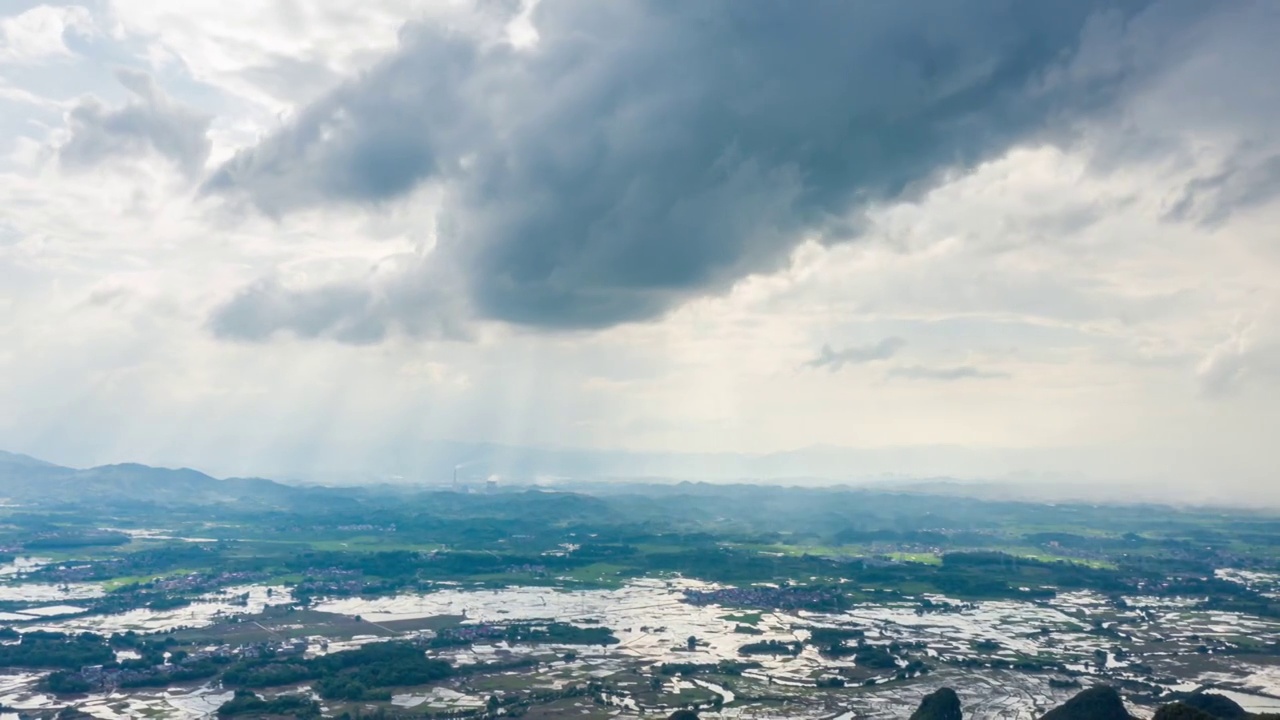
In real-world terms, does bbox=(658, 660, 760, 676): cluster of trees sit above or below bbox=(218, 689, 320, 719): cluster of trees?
above

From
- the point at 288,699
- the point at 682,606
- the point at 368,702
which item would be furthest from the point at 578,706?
the point at 682,606

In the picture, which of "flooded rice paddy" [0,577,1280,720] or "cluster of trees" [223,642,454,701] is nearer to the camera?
"flooded rice paddy" [0,577,1280,720]

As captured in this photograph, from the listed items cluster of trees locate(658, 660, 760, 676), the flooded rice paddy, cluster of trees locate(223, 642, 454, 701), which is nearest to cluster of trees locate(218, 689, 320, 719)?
the flooded rice paddy

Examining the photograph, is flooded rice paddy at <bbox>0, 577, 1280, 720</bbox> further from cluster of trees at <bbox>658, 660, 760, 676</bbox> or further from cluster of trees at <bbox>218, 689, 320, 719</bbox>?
cluster of trees at <bbox>218, 689, 320, 719</bbox>

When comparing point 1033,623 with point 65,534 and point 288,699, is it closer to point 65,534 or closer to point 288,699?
point 288,699

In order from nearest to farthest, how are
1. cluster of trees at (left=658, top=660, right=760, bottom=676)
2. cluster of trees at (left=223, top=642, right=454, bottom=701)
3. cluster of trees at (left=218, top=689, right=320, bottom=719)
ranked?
cluster of trees at (left=218, top=689, right=320, bottom=719), cluster of trees at (left=223, top=642, right=454, bottom=701), cluster of trees at (left=658, top=660, right=760, bottom=676)

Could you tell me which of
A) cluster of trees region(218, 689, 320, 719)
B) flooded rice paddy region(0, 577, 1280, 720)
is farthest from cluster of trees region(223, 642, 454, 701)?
cluster of trees region(218, 689, 320, 719)

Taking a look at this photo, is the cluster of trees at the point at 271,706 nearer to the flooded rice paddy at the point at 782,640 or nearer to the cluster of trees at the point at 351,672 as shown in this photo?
the flooded rice paddy at the point at 782,640

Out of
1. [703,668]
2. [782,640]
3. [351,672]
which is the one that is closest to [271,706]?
[351,672]

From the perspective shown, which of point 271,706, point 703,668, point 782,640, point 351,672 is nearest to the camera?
point 271,706

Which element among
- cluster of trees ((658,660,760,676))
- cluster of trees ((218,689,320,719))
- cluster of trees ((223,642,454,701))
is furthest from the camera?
cluster of trees ((658,660,760,676))

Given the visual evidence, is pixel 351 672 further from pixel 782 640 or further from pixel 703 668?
pixel 782 640
